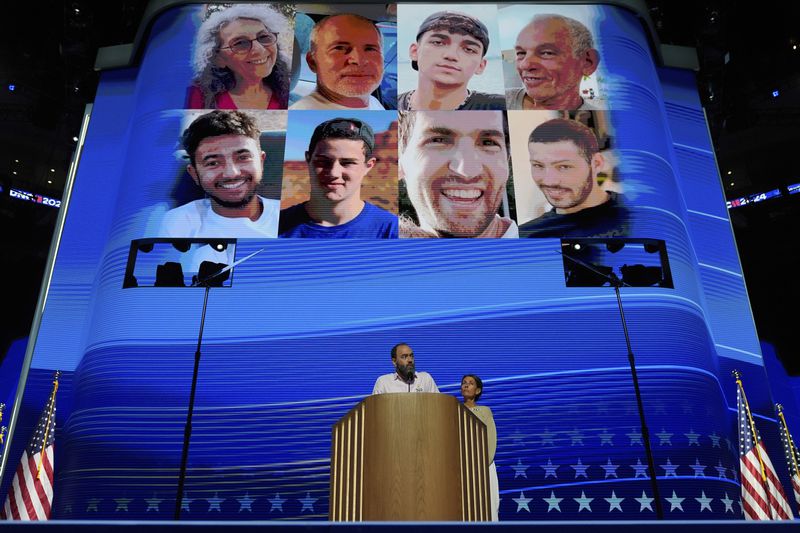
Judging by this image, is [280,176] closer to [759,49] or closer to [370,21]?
[370,21]

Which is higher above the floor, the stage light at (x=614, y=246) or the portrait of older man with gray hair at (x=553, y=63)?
the portrait of older man with gray hair at (x=553, y=63)

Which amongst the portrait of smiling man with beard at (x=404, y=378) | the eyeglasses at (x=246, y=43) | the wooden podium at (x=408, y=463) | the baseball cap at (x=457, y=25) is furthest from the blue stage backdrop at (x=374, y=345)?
the wooden podium at (x=408, y=463)

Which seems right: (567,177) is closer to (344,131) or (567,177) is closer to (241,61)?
(344,131)

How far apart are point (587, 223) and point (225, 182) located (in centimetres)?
433

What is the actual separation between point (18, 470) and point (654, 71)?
29.8ft

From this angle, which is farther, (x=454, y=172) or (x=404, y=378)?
(x=454, y=172)

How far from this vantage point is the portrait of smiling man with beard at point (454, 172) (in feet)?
28.1

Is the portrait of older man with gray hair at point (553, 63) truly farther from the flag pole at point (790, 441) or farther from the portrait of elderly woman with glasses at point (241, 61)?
the flag pole at point (790, 441)

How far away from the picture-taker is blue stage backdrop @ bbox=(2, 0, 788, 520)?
7.34m

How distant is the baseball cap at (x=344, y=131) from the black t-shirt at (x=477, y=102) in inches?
21.4

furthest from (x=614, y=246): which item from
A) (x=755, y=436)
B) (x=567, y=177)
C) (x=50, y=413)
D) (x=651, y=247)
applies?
(x=50, y=413)

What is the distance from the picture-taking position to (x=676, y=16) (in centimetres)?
1057

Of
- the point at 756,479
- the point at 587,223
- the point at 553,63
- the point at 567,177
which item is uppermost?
the point at 553,63

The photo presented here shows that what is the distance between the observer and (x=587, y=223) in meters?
8.57
